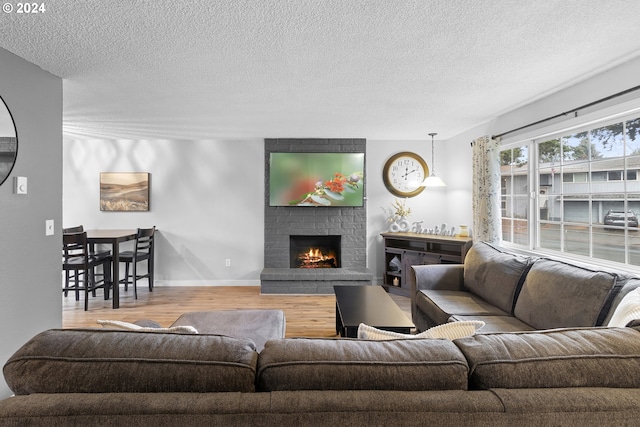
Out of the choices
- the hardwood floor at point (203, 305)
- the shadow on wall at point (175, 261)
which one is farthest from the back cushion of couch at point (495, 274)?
the shadow on wall at point (175, 261)

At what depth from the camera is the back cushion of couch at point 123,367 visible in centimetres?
87

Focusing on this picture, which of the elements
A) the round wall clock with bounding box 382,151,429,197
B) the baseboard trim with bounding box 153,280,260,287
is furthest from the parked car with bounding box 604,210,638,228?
the baseboard trim with bounding box 153,280,260,287

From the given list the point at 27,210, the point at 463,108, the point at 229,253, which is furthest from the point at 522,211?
the point at 27,210

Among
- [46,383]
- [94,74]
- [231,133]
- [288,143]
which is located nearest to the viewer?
[46,383]

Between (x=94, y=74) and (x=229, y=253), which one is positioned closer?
(x=94, y=74)

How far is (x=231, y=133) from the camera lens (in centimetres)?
470

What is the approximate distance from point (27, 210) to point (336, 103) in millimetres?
2722

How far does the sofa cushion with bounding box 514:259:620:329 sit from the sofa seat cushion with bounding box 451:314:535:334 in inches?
2.0

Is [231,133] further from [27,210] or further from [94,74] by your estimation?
[27,210]

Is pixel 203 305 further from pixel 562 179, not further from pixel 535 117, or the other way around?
pixel 535 117

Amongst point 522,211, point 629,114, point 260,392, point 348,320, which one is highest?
point 629,114

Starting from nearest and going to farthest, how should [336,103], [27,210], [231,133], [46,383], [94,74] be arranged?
[46,383]
[27,210]
[94,74]
[336,103]
[231,133]

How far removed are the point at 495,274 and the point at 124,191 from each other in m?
5.20

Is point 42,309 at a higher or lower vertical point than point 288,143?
lower
